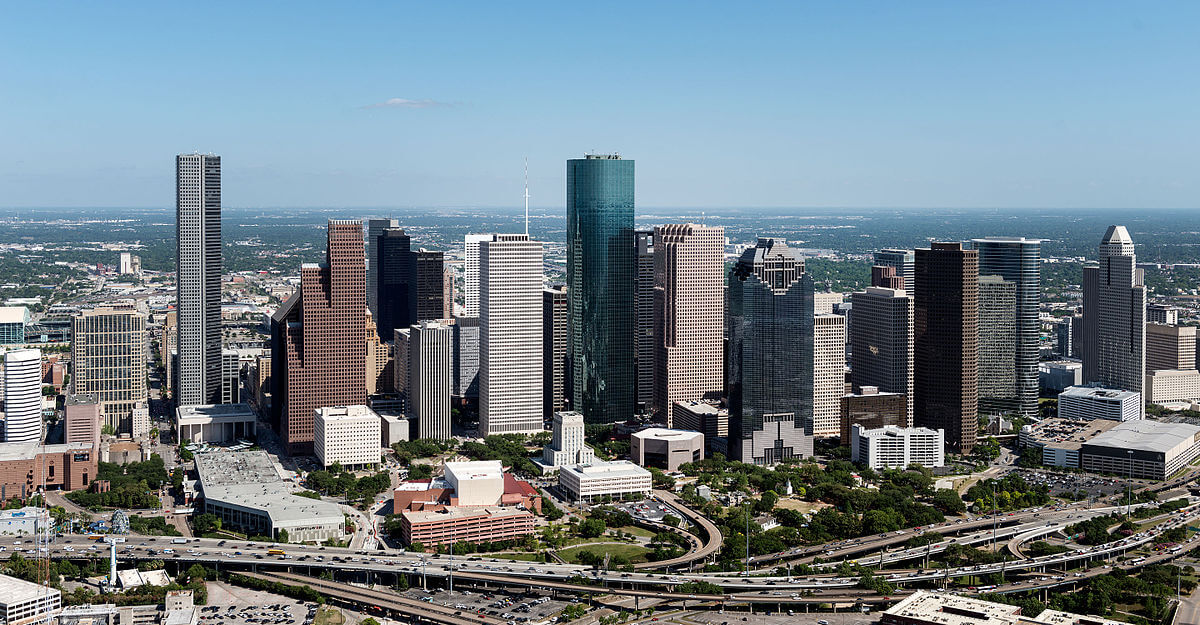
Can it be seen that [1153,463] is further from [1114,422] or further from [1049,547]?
[1049,547]

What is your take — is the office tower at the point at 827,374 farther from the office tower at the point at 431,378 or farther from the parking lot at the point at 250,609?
the parking lot at the point at 250,609

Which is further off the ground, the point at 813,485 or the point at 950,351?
the point at 950,351

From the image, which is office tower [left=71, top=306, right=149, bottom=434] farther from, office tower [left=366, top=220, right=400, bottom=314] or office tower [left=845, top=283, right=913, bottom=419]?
office tower [left=845, top=283, right=913, bottom=419]

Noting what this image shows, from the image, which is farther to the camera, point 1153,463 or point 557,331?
point 557,331

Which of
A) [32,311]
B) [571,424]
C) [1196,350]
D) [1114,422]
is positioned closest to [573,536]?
[571,424]

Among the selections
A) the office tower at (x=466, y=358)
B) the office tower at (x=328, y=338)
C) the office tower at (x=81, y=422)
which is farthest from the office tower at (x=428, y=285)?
the office tower at (x=81, y=422)

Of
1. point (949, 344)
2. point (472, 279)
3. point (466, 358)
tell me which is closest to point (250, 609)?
point (466, 358)

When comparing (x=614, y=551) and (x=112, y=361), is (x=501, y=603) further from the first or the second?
(x=112, y=361)
